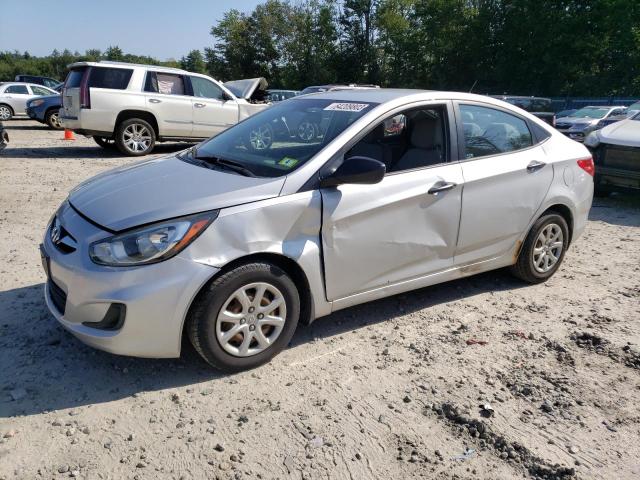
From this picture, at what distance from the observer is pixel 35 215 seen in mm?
6602

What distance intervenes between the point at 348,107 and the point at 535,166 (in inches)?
68.0

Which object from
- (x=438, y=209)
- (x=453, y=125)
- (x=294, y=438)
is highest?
(x=453, y=125)

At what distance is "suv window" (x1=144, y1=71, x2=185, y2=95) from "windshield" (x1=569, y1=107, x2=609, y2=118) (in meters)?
13.8

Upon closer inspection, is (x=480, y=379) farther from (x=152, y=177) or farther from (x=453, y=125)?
(x=152, y=177)

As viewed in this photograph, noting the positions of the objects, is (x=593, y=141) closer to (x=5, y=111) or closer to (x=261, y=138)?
(x=261, y=138)

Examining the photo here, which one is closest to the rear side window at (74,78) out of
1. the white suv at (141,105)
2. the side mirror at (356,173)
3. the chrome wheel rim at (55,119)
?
the white suv at (141,105)

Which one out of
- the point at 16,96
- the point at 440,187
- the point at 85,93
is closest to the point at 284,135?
the point at 440,187

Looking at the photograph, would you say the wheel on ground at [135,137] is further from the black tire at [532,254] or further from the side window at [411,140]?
the black tire at [532,254]

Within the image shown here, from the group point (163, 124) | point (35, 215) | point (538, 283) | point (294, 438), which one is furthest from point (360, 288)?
point (163, 124)

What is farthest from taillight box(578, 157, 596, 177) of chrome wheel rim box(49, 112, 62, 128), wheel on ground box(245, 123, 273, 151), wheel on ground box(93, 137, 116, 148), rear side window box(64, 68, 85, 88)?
chrome wheel rim box(49, 112, 62, 128)

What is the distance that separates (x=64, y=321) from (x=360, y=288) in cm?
183

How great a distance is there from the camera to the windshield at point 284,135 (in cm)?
350

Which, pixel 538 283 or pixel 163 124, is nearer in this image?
pixel 538 283

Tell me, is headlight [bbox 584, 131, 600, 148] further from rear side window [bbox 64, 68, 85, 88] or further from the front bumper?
rear side window [bbox 64, 68, 85, 88]
